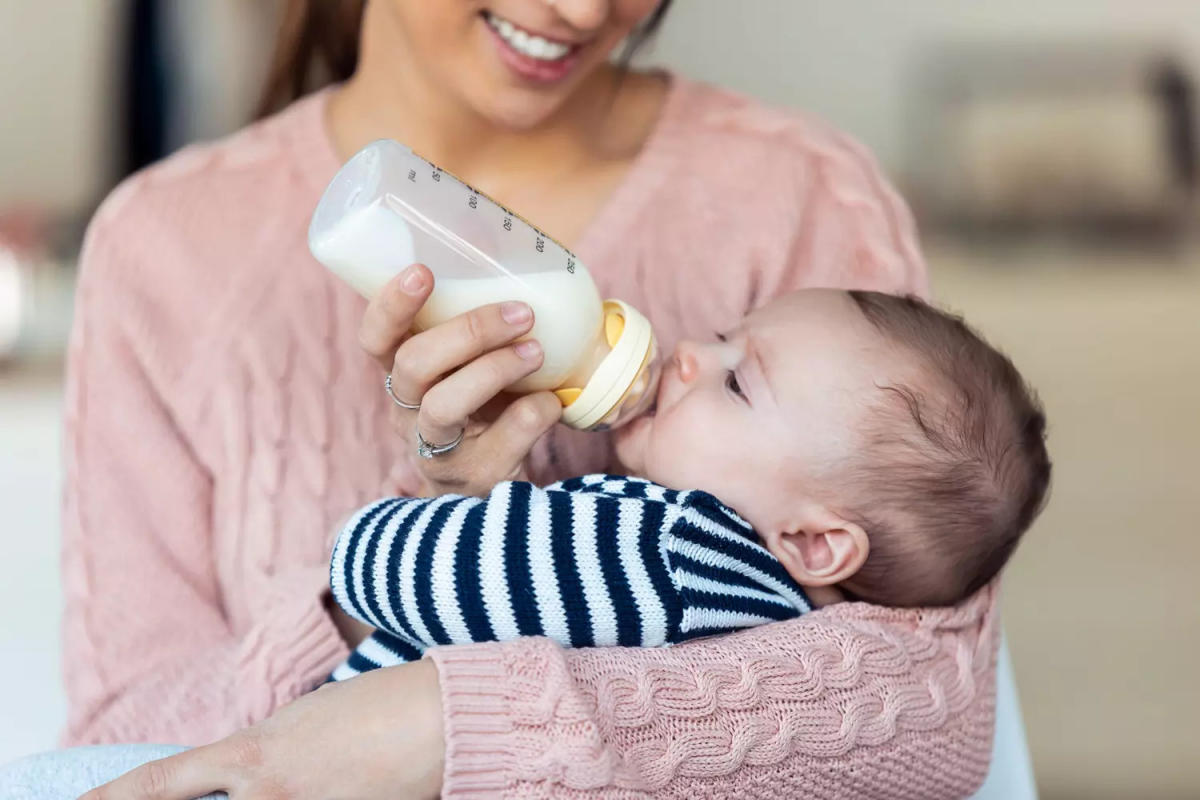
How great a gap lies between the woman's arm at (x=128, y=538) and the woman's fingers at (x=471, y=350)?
→ 0.32 metres

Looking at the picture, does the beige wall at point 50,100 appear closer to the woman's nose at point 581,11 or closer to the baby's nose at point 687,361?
the woman's nose at point 581,11

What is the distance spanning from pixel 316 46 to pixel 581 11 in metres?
0.56

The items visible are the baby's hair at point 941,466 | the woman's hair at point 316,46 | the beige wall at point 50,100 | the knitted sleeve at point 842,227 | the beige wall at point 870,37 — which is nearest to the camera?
the baby's hair at point 941,466

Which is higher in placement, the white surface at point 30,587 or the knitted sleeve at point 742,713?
the knitted sleeve at point 742,713

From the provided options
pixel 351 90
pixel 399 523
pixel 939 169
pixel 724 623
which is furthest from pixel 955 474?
pixel 939 169

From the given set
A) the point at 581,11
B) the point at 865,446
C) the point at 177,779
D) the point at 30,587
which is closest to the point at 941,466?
the point at 865,446

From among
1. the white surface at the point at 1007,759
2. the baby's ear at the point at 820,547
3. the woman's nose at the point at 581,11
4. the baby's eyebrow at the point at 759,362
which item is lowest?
the white surface at the point at 1007,759

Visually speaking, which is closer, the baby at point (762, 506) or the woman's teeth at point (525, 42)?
the baby at point (762, 506)

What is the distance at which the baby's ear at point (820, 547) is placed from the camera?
98 cm

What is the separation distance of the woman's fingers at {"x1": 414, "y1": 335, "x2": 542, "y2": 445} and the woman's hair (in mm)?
674

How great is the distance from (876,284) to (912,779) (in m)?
0.48

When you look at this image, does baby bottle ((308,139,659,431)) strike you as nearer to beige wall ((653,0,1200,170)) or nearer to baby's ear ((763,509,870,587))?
baby's ear ((763,509,870,587))

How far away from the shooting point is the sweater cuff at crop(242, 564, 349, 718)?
1.01 meters

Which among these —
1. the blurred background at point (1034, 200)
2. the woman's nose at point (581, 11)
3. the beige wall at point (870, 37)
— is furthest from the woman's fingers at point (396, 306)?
the beige wall at point (870, 37)
